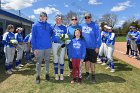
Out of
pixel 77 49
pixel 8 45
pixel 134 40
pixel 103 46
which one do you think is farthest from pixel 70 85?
pixel 134 40

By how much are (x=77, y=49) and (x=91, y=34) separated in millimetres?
770

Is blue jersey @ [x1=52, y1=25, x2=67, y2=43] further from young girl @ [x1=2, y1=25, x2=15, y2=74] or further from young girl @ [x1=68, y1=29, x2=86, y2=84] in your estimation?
young girl @ [x1=2, y1=25, x2=15, y2=74]

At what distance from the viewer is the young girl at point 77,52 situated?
8.95 metres

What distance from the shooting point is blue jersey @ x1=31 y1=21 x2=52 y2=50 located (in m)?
8.80

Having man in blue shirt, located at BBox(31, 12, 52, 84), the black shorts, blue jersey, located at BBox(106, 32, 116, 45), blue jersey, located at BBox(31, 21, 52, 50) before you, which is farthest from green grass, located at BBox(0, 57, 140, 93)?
blue jersey, located at BBox(106, 32, 116, 45)

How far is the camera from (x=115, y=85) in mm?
8844

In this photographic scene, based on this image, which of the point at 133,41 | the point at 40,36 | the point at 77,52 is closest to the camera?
the point at 40,36

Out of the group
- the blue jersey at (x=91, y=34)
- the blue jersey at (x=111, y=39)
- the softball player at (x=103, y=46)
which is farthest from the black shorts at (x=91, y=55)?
the softball player at (x=103, y=46)

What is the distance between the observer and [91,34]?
9.30 m

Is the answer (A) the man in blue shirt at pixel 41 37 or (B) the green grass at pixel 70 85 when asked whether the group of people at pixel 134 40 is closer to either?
(B) the green grass at pixel 70 85

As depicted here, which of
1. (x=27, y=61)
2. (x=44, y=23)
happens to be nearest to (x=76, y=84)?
(x=44, y=23)

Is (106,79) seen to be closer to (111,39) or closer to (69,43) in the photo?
(69,43)

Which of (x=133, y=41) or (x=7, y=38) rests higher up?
(x=7, y=38)

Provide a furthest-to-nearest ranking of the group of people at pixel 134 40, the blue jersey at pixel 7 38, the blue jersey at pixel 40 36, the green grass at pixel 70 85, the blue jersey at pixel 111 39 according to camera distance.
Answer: the group of people at pixel 134 40, the blue jersey at pixel 111 39, the blue jersey at pixel 7 38, the blue jersey at pixel 40 36, the green grass at pixel 70 85
